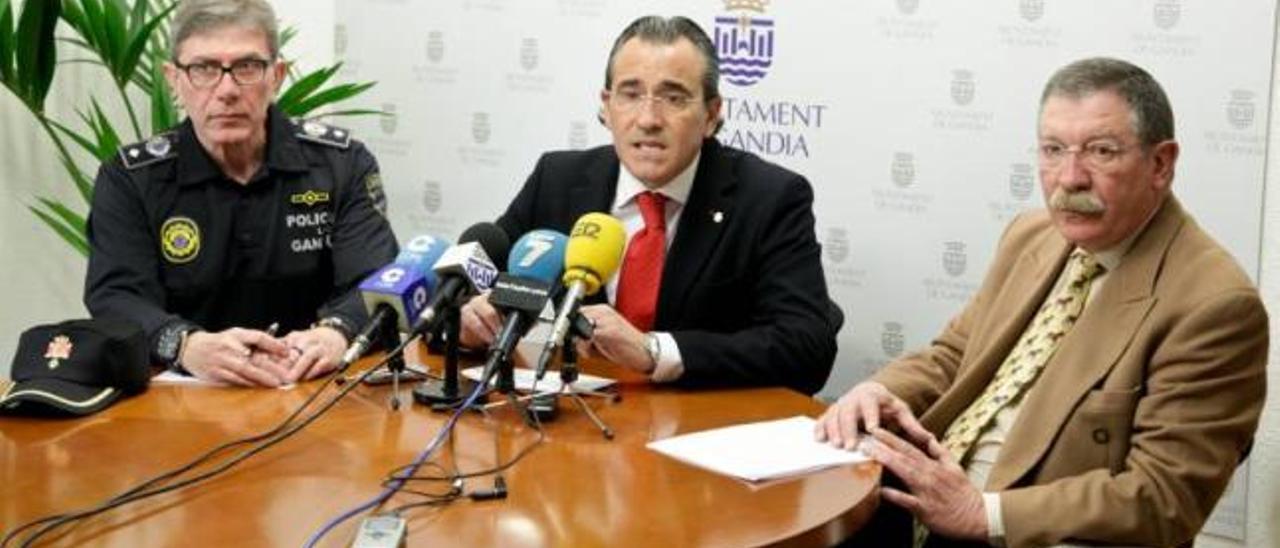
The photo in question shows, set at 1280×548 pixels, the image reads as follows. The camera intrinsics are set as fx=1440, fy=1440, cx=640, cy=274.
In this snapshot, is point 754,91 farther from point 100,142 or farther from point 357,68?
point 100,142

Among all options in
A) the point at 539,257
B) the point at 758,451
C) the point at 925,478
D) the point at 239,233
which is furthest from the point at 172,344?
the point at 925,478

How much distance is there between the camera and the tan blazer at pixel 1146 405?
7.26 ft

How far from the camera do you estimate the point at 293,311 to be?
10.6ft

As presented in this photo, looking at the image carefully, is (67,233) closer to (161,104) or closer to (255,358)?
(161,104)

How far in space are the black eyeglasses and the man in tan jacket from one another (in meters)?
1.49

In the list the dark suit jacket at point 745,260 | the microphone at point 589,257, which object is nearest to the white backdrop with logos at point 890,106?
the dark suit jacket at point 745,260

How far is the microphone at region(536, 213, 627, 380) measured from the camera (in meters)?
2.21

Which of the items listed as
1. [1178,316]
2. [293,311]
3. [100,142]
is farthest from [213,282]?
[1178,316]

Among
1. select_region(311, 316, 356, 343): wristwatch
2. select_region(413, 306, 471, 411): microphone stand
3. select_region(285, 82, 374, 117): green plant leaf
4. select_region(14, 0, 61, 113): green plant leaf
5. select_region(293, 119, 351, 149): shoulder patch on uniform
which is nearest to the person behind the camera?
select_region(413, 306, 471, 411): microphone stand

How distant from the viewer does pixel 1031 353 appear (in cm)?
255

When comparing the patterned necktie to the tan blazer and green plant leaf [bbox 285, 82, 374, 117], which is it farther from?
green plant leaf [bbox 285, 82, 374, 117]

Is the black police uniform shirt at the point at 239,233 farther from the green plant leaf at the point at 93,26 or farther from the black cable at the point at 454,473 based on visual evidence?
the green plant leaf at the point at 93,26

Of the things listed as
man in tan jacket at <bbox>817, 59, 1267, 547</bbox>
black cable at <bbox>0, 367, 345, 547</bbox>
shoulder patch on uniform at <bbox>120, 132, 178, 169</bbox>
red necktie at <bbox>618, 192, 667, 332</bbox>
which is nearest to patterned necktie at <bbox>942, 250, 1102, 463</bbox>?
man in tan jacket at <bbox>817, 59, 1267, 547</bbox>

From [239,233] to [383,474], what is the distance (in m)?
1.24
